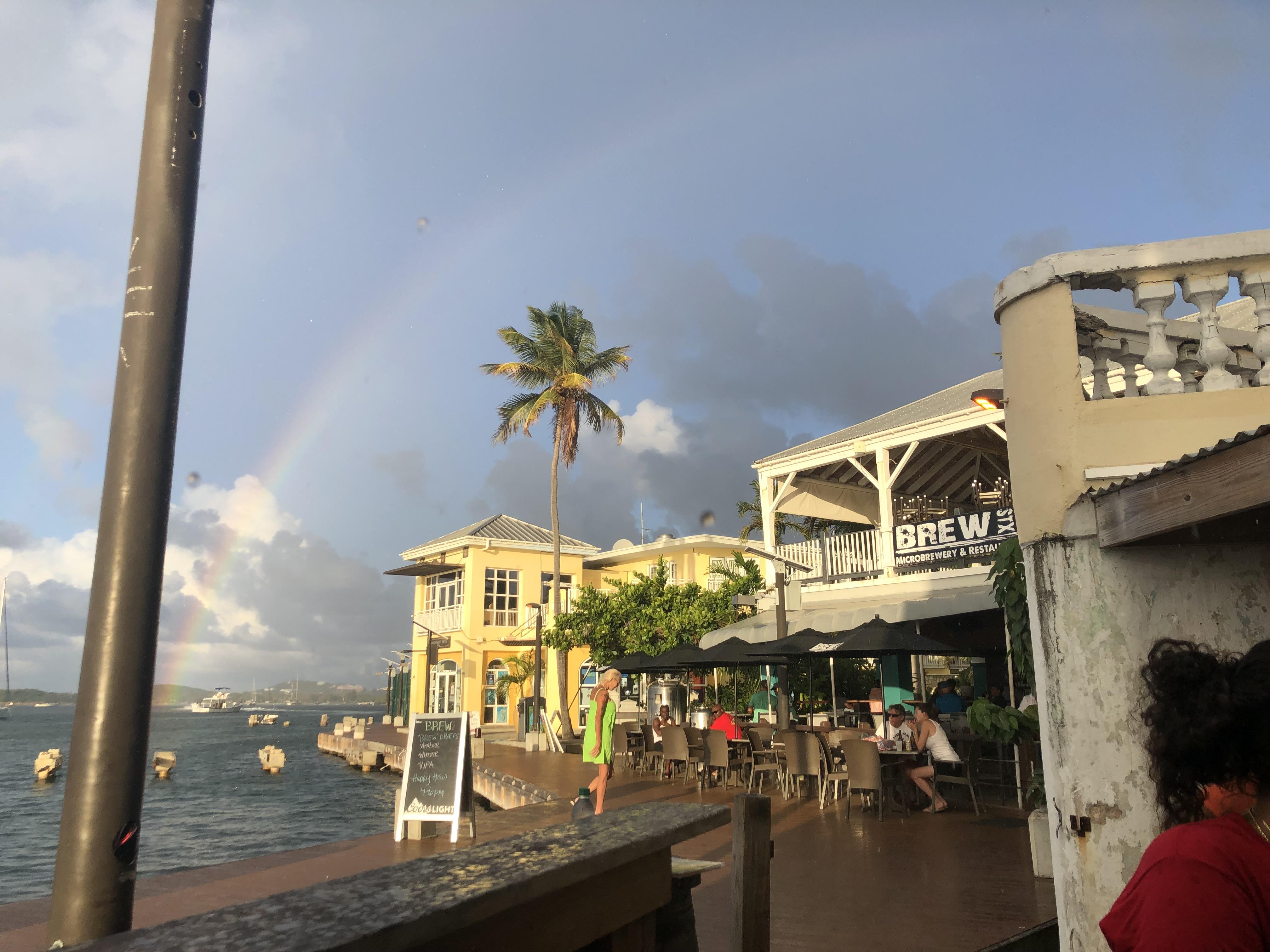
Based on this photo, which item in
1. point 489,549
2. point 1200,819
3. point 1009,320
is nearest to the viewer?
point 1200,819

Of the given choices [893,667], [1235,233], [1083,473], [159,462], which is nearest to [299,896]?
[159,462]

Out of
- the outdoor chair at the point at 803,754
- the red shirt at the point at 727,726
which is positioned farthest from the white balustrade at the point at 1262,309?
the red shirt at the point at 727,726

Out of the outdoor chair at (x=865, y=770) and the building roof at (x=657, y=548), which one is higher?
the building roof at (x=657, y=548)

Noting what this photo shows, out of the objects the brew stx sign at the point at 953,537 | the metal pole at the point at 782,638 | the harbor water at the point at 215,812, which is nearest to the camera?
the metal pole at the point at 782,638

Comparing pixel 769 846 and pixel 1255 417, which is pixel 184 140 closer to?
pixel 769 846

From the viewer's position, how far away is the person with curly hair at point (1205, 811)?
1.70m

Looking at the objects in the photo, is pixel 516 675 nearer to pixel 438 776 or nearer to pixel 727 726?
pixel 727 726

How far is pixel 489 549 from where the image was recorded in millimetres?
36500

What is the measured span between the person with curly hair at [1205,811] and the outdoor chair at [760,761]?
10.4 m

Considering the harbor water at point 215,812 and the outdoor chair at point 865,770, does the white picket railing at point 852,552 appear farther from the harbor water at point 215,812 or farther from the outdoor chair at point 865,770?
the harbor water at point 215,812

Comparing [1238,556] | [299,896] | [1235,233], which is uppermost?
[1235,233]

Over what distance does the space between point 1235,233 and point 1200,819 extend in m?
3.16

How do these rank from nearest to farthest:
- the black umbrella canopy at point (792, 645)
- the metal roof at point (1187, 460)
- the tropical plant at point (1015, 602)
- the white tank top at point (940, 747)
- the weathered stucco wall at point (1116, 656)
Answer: the metal roof at point (1187, 460), the weathered stucco wall at point (1116, 656), the tropical plant at point (1015, 602), the white tank top at point (940, 747), the black umbrella canopy at point (792, 645)

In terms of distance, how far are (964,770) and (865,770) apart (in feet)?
6.10
